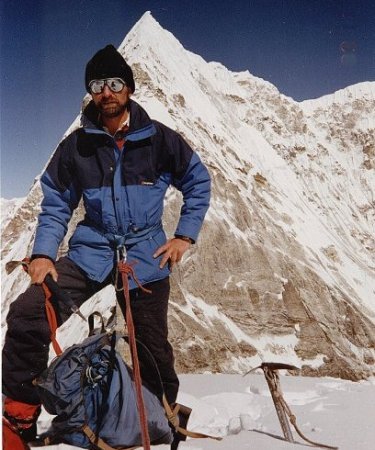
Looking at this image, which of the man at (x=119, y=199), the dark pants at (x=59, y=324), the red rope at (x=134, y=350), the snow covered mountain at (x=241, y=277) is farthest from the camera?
the snow covered mountain at (x=241, y=277)

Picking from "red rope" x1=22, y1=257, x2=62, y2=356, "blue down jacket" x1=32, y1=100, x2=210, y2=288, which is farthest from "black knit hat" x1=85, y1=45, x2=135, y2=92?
"red rope" x1=22, y1=257, x2=62, y2=356

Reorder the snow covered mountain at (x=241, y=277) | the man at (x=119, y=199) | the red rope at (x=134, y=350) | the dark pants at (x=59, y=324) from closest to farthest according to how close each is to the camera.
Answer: the red rope at (x=134, y=350), the dark pants at (x=59, y=324), the man at (x=119, y=199), the snow covered mountain at (x=241, y=277)

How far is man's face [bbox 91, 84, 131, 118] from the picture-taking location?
8.38 feet

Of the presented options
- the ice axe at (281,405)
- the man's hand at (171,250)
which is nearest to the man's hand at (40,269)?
the man's hand at (171,250)

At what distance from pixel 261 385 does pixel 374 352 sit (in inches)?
117

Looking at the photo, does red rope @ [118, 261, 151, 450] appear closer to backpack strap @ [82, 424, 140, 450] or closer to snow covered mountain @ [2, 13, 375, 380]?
backpack strap @ [82, 424, 140, 450]

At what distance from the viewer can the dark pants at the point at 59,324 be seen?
2.26 m

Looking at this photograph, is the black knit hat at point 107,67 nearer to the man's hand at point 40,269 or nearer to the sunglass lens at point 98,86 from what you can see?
the sunglass lens at point 98,86

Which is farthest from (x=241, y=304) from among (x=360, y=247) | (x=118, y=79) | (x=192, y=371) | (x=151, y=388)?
(x=360, y=247)

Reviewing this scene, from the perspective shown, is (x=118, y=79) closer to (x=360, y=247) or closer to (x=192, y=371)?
(x=192, y=371)

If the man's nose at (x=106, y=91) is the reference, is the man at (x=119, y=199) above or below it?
below

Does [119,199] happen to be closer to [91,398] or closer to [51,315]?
[51,315]

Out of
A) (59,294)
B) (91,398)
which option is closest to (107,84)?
(59,294)

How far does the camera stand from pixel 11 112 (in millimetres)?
2850
